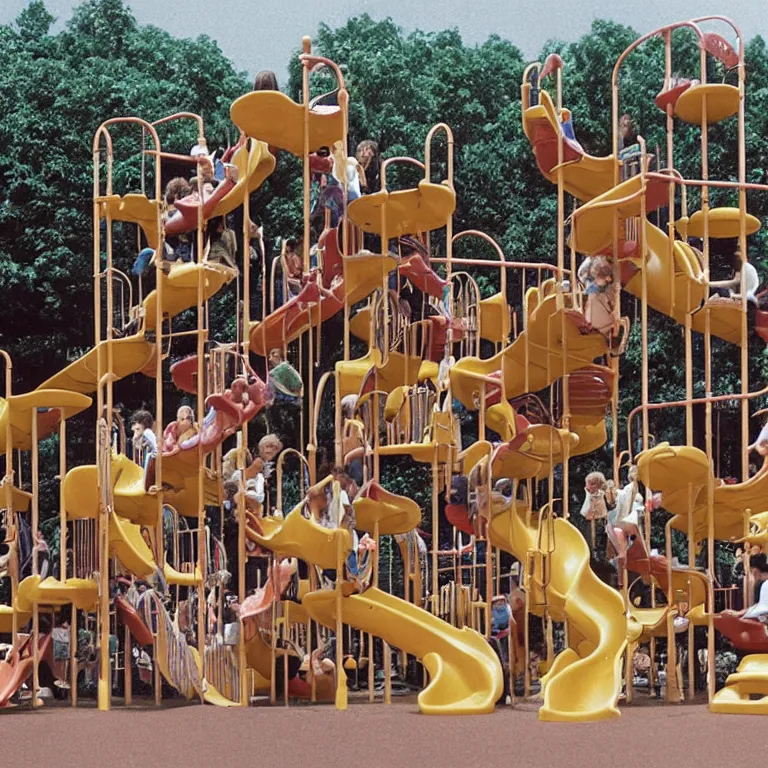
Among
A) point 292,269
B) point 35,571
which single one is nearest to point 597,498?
point 292,269

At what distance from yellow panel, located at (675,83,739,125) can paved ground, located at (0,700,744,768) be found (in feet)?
15.6

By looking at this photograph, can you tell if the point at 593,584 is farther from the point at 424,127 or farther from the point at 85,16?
the point at 85,16

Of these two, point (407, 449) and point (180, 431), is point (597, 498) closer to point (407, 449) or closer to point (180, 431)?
point (407, 449)

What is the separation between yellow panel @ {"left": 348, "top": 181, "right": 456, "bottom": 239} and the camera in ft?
49.7

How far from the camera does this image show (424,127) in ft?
90.1

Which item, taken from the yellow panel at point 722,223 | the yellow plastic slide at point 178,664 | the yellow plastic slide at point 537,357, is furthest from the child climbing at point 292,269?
the yellow panel at point 722,223

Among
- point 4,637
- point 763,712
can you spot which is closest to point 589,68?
point 4,637

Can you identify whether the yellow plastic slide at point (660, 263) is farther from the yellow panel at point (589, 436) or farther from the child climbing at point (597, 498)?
the child climbing at point (597, 498)

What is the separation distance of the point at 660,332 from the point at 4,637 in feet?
31.6

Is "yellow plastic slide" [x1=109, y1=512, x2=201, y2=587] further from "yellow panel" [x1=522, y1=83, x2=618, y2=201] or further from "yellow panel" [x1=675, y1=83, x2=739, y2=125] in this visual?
"yellow panel" [x1=675, y1=83, x2=739, y2=125]

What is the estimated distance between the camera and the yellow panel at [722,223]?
15.7m

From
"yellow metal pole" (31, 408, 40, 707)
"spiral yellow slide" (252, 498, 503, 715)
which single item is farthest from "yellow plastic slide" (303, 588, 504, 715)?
"yellow metal pole" (31, 408, 40, 707)

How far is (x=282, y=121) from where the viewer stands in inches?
601

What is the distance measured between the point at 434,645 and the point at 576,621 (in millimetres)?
1101
